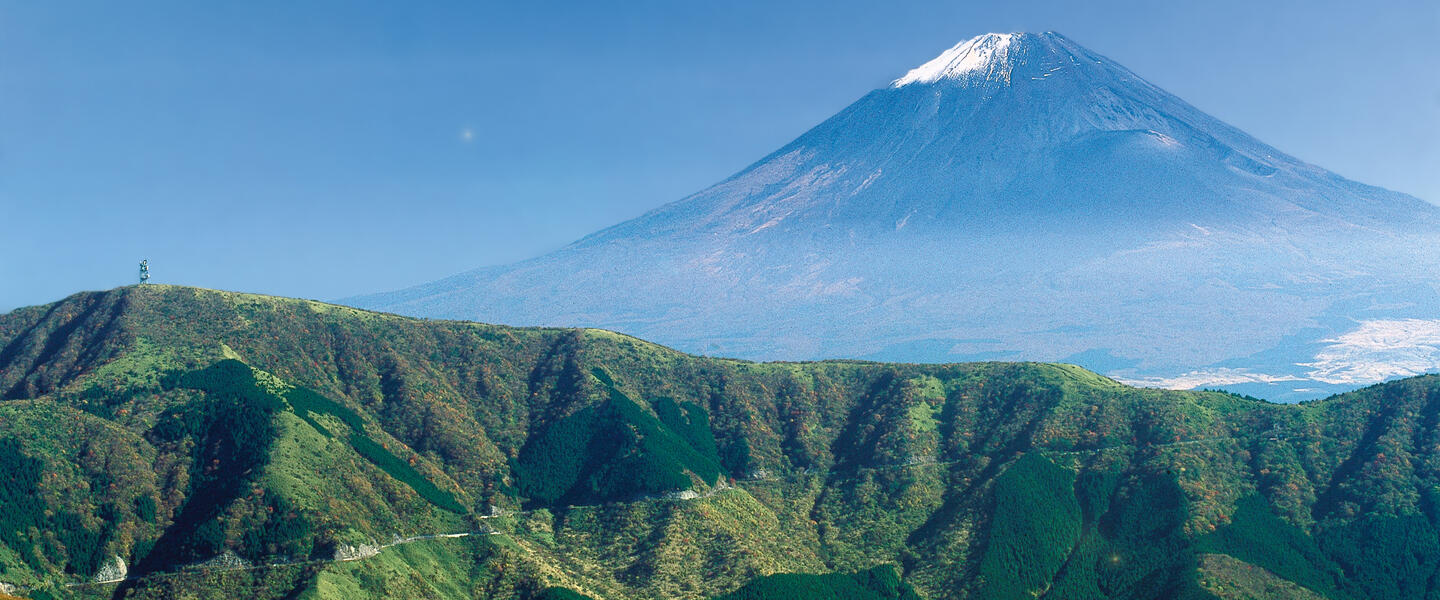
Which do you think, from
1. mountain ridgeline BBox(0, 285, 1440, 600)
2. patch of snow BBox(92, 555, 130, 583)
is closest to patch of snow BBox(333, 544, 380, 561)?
mountain ridgeline BBox(0, 285, 1440, 600)

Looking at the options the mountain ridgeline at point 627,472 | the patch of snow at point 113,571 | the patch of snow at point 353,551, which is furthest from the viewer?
the mountain ridgeline at point 627,472

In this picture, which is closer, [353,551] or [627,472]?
[353,551]

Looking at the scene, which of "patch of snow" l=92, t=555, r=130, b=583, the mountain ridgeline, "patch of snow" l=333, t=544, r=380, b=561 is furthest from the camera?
the mountain ridgeline

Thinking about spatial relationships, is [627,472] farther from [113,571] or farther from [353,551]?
[113,571]

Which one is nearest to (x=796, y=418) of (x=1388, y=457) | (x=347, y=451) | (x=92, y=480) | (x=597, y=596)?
(x=597, y=596)

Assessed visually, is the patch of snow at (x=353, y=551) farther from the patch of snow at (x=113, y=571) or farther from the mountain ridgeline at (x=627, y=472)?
the patch of snow at (x=113, y=571)

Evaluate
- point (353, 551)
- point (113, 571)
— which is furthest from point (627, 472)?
point (113, 571)

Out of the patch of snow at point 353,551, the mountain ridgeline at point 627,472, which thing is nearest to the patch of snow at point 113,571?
the mountain ridgeline at point 627,472

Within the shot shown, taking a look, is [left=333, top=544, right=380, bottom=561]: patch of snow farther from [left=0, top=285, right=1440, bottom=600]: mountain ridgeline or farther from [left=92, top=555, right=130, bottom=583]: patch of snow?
[left=92, top=555, right=130, bottom=583]: patch of snow

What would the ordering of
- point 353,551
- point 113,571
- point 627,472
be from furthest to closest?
1. point 627,472
2. point 353,551
3. point 113,571
